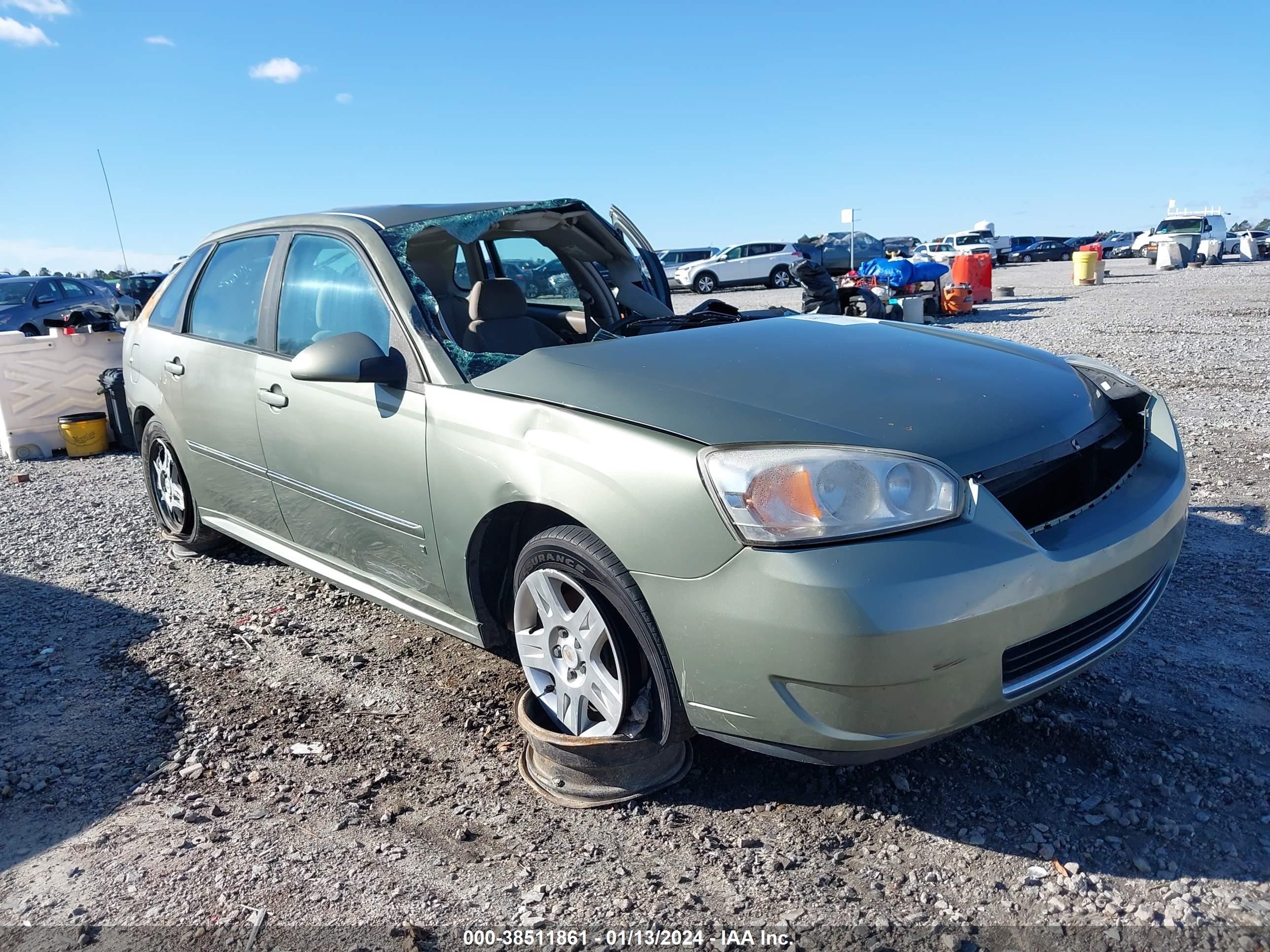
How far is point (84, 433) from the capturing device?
8484 mm

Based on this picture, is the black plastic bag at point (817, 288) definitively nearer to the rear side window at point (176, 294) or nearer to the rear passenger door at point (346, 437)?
the rear side window at point (176, 294)

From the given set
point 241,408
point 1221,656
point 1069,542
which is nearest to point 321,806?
point 241,408

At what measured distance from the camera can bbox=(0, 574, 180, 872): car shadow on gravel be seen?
2766mm

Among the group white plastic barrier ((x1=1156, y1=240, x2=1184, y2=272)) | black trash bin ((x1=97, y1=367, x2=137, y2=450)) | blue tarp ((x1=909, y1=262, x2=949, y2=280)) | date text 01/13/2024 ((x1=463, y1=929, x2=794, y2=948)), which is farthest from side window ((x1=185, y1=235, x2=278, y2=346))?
white plastic barrier ((x1=1156, y1=240, x2=1184, y2=272))

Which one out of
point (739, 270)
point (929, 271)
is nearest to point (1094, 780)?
point (929, 271)

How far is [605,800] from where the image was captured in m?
2.60

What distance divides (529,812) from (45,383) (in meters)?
7.99

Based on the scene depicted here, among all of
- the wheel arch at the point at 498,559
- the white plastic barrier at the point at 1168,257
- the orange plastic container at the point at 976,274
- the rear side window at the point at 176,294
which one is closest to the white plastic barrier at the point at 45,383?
the rear side window at the point at 176,294

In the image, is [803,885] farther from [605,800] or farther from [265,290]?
[265,290]

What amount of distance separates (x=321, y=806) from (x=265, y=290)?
2.14m

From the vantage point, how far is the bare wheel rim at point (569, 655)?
2.58 metres

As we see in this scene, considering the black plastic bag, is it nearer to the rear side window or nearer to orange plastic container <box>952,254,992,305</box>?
orange plastic container <box>952,254,992,305</box>

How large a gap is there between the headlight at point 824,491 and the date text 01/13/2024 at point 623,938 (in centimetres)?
85

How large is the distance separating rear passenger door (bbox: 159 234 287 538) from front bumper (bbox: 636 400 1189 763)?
7.42 feet
